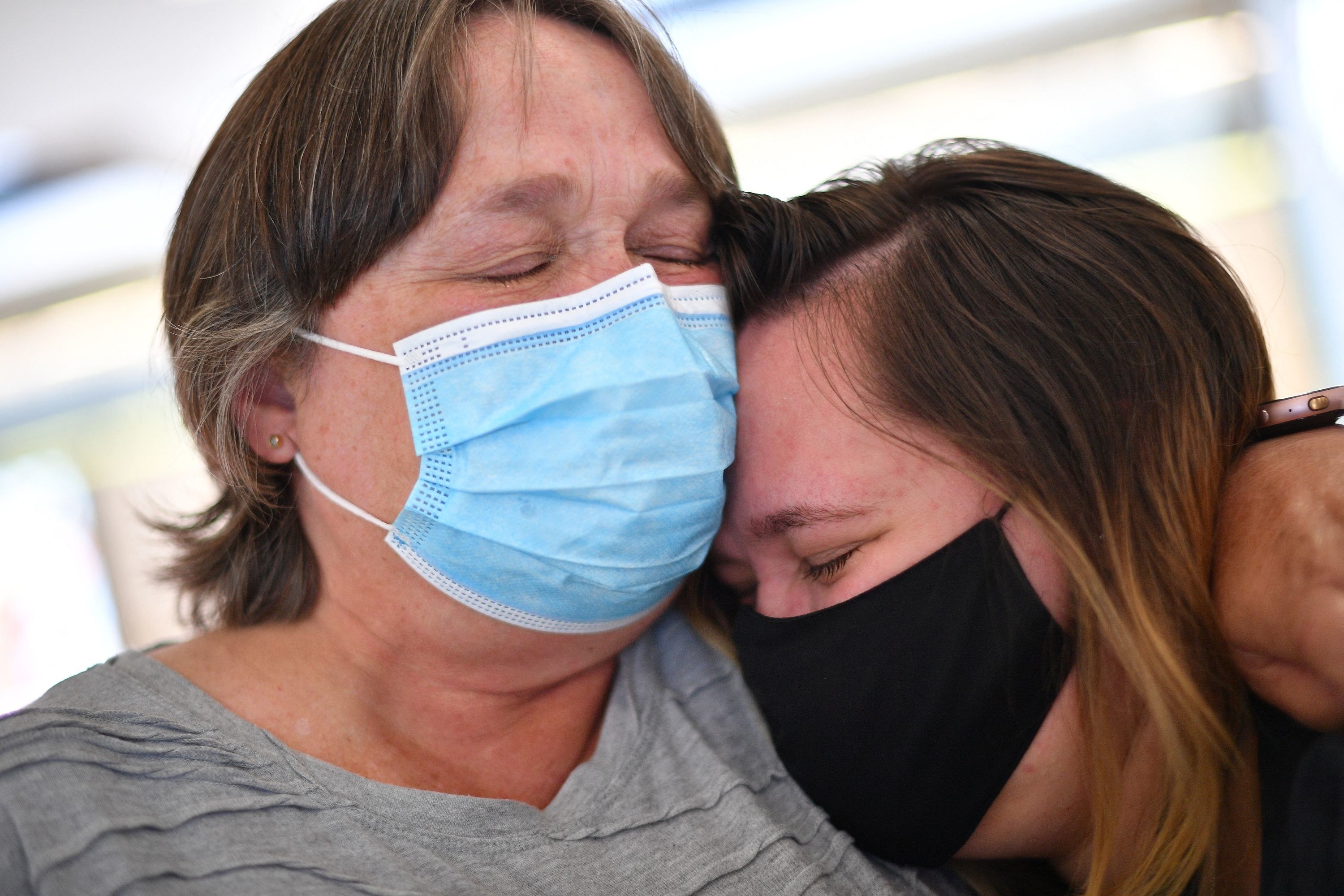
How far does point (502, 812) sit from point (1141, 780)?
85cm

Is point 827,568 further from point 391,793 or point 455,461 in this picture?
point 391,793

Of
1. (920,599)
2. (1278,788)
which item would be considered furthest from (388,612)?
(1278,788)

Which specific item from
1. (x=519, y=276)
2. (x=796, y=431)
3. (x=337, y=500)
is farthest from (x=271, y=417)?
(x=796, y=431)

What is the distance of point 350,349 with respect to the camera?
4.07 ft

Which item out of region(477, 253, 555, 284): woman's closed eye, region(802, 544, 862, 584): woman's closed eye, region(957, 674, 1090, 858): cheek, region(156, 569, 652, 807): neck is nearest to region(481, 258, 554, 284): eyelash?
region(477, 253, 555, 284): woman's closed eye

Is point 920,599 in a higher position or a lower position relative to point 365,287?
lower

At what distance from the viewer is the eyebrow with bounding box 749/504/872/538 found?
3.96ft

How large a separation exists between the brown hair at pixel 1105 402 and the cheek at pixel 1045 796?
26mm

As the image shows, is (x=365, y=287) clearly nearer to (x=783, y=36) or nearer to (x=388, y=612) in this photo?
(x=388, y=612)

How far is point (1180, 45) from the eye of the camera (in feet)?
10.4

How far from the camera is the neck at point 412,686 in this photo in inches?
49.1

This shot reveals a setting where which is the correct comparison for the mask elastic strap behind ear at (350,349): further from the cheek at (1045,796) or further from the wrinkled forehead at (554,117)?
the cheek at (1045,796)

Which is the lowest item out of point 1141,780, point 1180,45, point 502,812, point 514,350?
point 1141,780

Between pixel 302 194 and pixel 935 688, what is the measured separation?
1.07 meters
